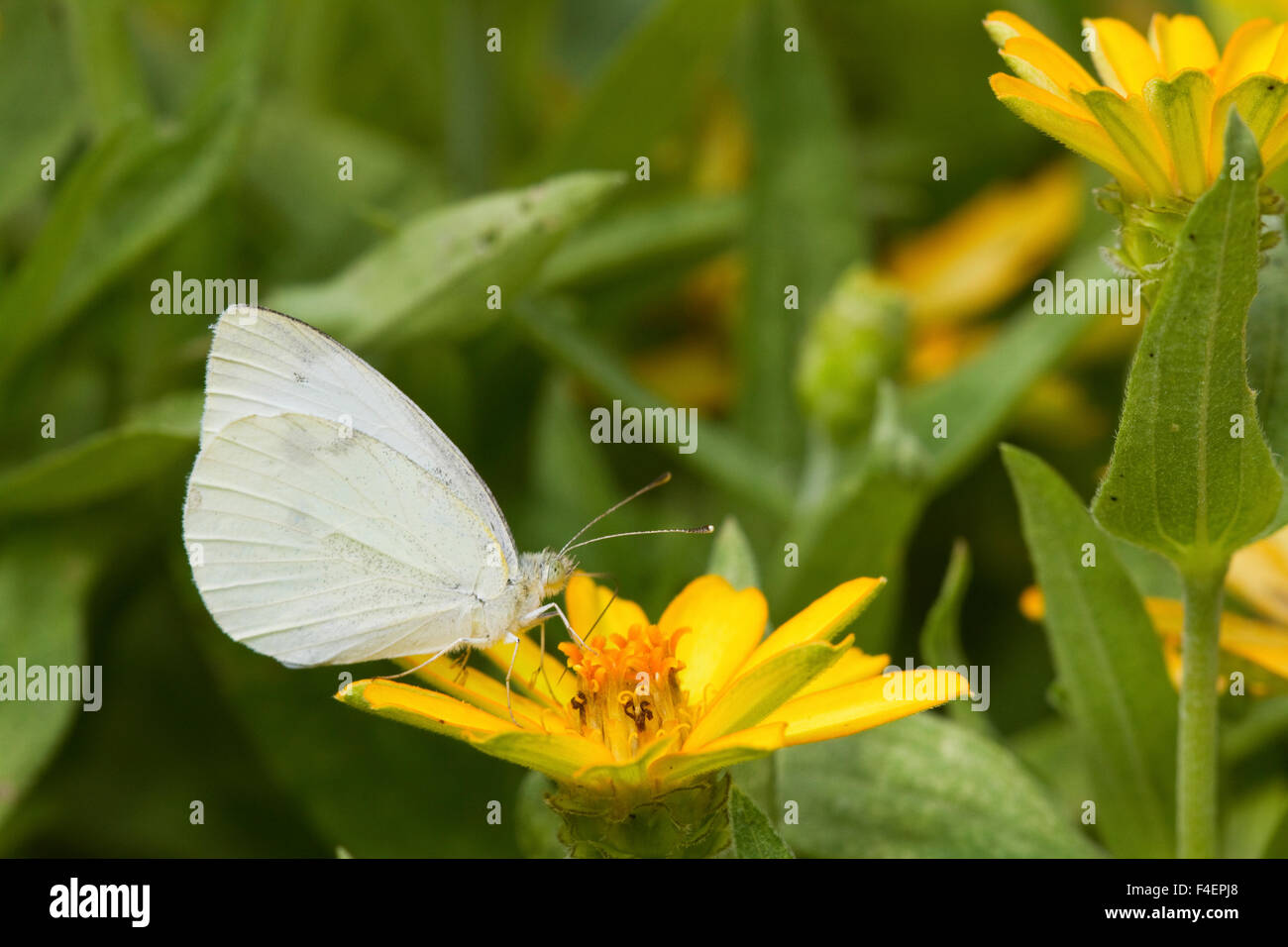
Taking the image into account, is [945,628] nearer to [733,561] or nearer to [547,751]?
[733,561]

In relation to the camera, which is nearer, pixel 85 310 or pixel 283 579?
pixel 283 579

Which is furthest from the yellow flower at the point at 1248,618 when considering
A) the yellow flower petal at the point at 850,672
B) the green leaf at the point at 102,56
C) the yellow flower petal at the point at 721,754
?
the green leaf at the point at 102,56

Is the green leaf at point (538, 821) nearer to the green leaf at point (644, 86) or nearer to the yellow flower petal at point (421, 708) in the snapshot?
the yellow flower petal at point (421, 708)

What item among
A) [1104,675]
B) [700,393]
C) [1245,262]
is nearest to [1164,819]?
[1104,675]

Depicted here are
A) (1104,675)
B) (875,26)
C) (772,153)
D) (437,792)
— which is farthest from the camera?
(875,26)
